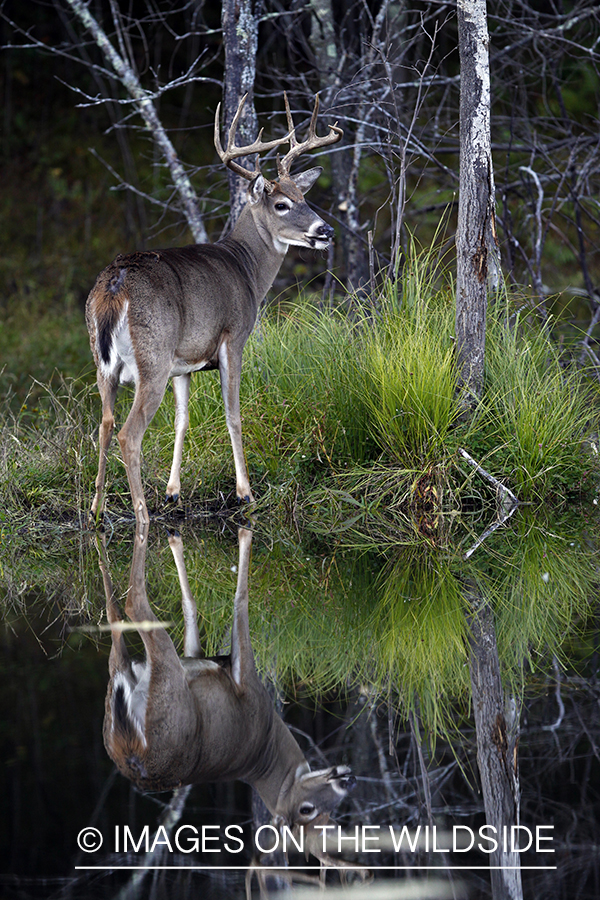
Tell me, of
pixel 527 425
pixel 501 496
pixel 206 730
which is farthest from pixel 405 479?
pixel 206 730

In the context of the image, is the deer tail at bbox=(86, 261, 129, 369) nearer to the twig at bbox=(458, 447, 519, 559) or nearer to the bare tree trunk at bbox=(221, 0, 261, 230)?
the twig at bbox=(458, 447, 519, 559)

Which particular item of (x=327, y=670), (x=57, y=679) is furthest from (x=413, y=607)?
(x=57, y=679)

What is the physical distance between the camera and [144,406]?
651 centimetres

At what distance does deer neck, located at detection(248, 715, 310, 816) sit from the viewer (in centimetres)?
304

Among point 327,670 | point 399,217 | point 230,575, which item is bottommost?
point 327,670

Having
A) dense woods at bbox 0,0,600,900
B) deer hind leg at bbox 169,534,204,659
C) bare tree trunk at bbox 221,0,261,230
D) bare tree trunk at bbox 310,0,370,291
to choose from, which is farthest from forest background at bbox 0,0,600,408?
deer hind leg at bbox 169,534,204,659

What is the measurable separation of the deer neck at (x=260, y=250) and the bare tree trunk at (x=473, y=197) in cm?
137

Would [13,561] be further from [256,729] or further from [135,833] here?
[135,833]

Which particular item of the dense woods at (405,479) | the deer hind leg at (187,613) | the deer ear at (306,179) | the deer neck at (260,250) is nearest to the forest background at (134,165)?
the dense woods at (405,479)

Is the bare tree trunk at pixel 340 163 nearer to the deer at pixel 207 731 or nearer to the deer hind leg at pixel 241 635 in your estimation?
the deer hind leg at pixel 241 635

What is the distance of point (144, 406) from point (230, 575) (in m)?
1.43

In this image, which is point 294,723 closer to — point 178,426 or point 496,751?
point 496,751

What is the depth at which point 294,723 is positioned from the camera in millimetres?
3500

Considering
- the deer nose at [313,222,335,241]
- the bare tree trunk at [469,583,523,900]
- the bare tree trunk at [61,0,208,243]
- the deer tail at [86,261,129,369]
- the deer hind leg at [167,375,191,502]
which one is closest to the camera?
the bare tree trunk at [469,583,523,900]
